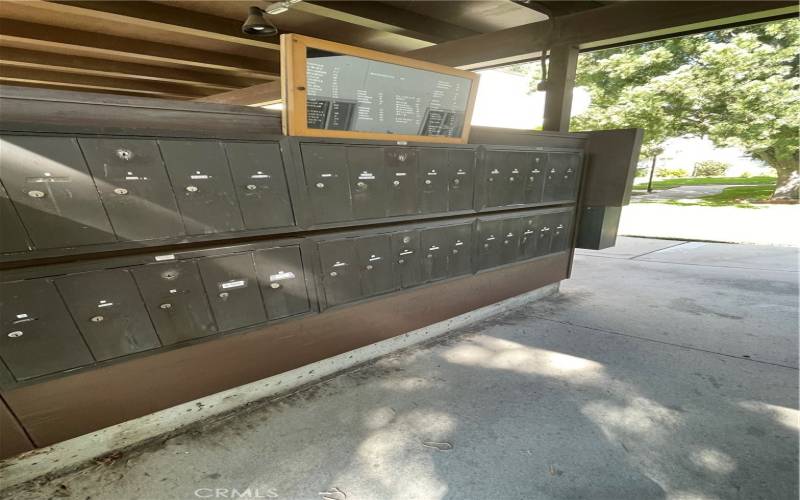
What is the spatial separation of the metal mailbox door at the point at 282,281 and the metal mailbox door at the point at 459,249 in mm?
1050

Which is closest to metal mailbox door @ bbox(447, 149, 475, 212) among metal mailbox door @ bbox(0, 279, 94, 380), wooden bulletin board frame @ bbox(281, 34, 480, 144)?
wooden bulletin board frame @ bbox(281, 34, 480, 144)

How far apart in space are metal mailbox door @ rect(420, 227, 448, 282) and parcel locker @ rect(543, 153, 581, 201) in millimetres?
1151

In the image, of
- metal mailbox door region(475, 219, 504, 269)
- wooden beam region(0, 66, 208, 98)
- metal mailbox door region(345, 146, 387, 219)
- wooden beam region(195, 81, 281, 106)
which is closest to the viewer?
metal mailbox door region(345, 146, 387, 219)

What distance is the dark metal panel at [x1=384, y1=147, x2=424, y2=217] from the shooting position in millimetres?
1977

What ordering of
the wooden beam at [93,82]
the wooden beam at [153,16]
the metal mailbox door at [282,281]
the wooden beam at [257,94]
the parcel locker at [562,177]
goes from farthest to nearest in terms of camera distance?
1. the wooden beam at [257,94]
2. the wooden beam at [93,82]
3. the parcel locker at [562,177]
4. the wooden beam at [153,16]
5. the metal mailbox door at [282,281]

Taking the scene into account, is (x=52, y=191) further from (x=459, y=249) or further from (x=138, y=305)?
(x=459, y=249)

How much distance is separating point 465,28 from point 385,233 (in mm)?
2738

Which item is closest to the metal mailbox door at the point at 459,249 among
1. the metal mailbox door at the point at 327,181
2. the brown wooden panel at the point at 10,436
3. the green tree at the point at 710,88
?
the metal mailbox door at the point at 327,181

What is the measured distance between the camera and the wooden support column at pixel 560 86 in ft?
9.34

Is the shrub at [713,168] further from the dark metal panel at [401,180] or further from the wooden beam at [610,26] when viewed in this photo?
the dark metal panel at [401,180]

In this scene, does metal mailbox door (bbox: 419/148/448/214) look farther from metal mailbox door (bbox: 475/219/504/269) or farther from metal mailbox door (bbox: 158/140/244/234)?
metal mailbox door (bbox: 158/140/244/234)

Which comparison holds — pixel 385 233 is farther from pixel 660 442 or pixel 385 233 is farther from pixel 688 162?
pixel 688 162

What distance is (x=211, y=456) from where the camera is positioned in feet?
4.90

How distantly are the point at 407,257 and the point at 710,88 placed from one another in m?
10.7
